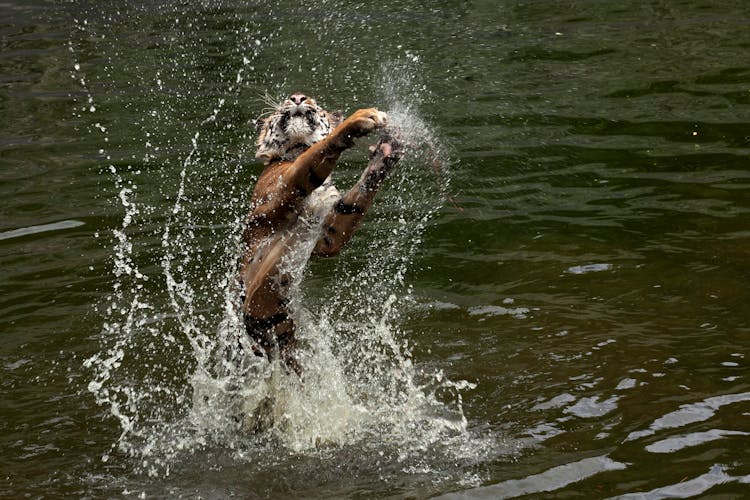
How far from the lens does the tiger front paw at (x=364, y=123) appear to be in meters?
4.33

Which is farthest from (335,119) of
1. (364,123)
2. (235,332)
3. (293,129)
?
(235,332)

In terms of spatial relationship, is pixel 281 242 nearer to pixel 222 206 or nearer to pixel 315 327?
pixel 315 327

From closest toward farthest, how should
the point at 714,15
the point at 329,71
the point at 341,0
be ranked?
the point at 329,71 < the point at 714,15 < the point at 341,0

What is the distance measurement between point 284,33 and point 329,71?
237 centimetres

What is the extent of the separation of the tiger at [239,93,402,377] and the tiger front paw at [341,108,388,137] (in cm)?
38

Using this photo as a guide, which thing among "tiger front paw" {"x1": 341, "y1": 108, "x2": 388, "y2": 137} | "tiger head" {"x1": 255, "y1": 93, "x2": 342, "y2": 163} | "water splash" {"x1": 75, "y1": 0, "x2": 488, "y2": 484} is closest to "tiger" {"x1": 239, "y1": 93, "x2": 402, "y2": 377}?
"tiger head" {"x1": 255, "y1": 93, "x2": 342, "y2": 163}

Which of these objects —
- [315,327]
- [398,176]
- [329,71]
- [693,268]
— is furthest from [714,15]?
[315,327]

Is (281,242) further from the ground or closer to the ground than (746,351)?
further from the ground

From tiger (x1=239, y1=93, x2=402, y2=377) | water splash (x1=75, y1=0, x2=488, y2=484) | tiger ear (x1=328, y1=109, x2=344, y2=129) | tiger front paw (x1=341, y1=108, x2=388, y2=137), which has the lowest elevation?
water splash (x1=75, y1=0, x2=488, y2=484)

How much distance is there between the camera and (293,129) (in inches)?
201

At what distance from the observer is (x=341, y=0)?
15.6m

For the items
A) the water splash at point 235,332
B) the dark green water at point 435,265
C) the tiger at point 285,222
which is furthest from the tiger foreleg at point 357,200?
the dark green water at point 435,265

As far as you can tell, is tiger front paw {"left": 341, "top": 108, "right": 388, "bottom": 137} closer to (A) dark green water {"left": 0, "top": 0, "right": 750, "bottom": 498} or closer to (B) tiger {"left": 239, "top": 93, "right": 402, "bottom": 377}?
(B) tiger {"left": 239, "top": 93, "right": 402, "bottom": 377}

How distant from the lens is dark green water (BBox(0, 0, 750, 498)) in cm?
493
